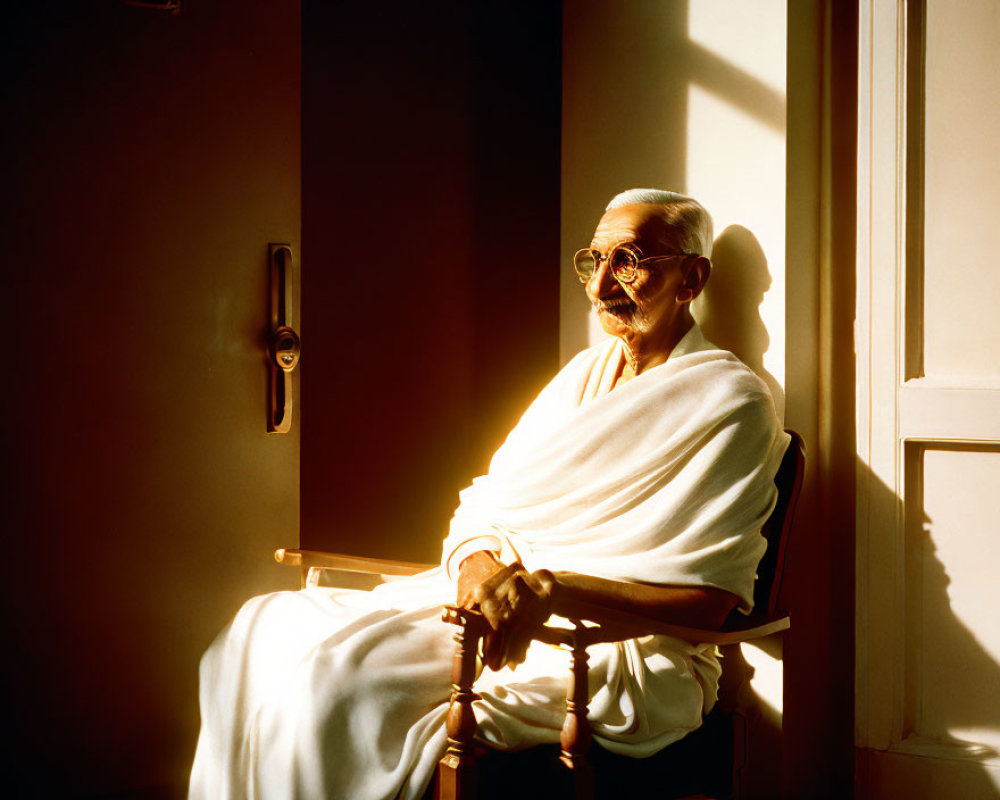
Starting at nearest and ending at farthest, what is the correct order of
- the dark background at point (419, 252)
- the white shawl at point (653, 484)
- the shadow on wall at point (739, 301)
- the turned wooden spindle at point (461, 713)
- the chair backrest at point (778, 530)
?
the turned wooden spindle at point (461, 713)
the white shawl at point (653, 484)
the chair backrest at point (778, 530)
the shadow on wall at point (739, 301)
the dark background at point (419, 252)

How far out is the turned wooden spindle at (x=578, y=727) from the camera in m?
1.74

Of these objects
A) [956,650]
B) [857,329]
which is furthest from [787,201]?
[956,650]

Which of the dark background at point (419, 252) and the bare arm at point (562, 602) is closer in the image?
the bare arm at point (562, 602)

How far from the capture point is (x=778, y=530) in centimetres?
211

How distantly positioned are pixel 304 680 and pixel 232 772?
236 mm

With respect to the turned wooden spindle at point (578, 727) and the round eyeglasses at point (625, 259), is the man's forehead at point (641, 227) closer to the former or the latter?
the round eyeglasses at point (625, 259)

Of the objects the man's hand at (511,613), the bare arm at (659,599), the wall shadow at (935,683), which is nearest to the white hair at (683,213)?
the wall shadow at (935,683)

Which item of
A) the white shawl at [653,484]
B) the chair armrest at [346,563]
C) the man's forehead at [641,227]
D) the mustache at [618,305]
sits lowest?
the chair armrest at [346,563]

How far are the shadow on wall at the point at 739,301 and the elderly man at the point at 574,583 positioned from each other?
0.49ft

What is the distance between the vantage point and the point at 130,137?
2494 millimetres

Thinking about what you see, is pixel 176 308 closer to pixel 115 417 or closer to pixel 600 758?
pixel 115 417

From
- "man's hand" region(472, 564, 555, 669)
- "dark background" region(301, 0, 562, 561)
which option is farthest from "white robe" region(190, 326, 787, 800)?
"dark background" region(301, 0, 562, 561)

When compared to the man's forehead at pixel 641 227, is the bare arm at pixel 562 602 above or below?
below

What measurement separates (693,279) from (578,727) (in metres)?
0.97
